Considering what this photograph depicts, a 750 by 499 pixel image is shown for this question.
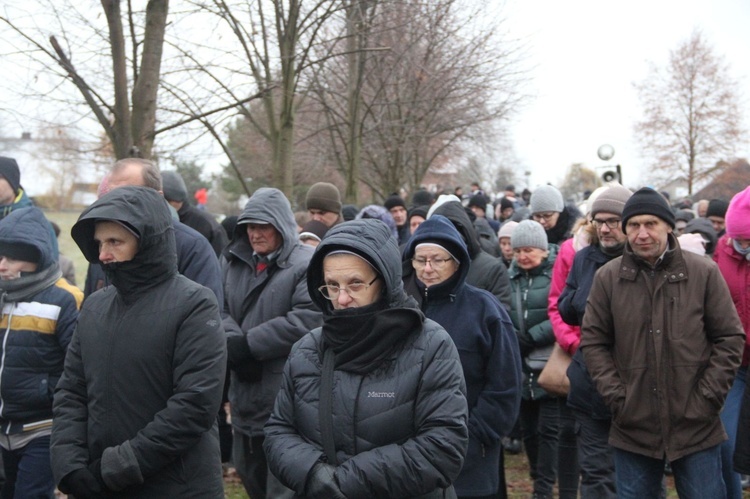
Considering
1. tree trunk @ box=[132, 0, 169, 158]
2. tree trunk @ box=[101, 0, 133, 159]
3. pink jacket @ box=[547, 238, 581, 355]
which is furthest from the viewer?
tree trunk @ box=[132, 0, 169, 158]

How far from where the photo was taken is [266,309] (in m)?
5.20

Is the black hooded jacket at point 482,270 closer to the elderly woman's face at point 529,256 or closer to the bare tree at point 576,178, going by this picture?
the elderly woman's face at point 529,256

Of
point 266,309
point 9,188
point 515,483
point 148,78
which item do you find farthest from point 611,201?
point 9,188

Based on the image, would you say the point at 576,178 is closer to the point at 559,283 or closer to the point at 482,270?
the point at 559,283

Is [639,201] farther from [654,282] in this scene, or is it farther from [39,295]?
[39,295]

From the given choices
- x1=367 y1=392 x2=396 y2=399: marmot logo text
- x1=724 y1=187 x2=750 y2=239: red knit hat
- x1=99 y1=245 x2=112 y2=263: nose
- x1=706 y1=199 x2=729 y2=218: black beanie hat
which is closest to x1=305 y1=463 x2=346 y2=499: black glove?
x1=367 y1=392 x2=396 y2=399: marmot logo text

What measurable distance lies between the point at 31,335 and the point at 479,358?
2.53 metres

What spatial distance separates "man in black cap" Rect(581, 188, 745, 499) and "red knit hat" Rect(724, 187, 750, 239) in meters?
0.87

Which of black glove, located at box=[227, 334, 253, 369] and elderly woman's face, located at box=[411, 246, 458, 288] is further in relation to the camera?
black glove, located at box=[227, 334, 253, 369]

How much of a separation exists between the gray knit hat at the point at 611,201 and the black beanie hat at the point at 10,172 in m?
4.06

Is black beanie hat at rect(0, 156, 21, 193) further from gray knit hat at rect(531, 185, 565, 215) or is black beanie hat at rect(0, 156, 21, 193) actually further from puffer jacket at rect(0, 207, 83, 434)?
gray knit hat at rect(531, 185, 565, 215)

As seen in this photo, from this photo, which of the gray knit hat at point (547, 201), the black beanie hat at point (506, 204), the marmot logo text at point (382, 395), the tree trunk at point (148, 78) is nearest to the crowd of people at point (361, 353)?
the marmot logo text at point (382, 395)

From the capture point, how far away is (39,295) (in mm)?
4742

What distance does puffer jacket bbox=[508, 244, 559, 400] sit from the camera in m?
6.44
